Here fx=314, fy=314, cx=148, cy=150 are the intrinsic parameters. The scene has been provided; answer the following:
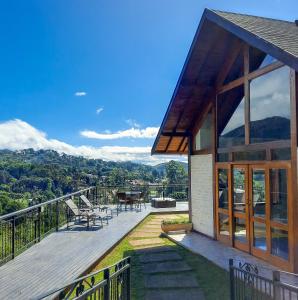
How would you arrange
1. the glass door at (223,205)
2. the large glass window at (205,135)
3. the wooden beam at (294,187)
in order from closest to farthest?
the wooden beam at (294,187) < the glass door at (223,205) < the large glass window at (205,135)

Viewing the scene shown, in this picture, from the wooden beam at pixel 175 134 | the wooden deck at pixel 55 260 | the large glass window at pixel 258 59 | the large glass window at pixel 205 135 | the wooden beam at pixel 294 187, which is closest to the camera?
the wooden deck at pixel 55 260

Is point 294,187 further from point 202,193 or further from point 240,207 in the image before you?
point 202,193

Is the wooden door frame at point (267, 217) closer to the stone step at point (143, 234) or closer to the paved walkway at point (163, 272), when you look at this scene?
the paved walkway at point (163, 272)

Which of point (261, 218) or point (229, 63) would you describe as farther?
point (229, 63)

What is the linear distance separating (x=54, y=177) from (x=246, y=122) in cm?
4936

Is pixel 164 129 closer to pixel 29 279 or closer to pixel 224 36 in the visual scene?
pixel 224 36

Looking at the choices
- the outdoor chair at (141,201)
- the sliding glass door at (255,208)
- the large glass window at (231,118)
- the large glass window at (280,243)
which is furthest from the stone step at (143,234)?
the outdoor chair at (141,201)

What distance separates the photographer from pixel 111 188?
16422 mm

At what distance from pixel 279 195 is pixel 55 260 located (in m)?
4.82

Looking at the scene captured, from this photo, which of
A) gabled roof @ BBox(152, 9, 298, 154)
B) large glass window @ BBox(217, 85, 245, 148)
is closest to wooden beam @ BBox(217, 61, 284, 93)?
large glass window @ BBox(217, 85, 245, 148)

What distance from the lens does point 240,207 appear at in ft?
25.4

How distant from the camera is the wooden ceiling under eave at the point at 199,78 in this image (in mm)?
7918

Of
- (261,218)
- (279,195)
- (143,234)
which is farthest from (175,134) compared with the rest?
(279,195)

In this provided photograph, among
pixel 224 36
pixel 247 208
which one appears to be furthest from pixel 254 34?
pixel 247 208
